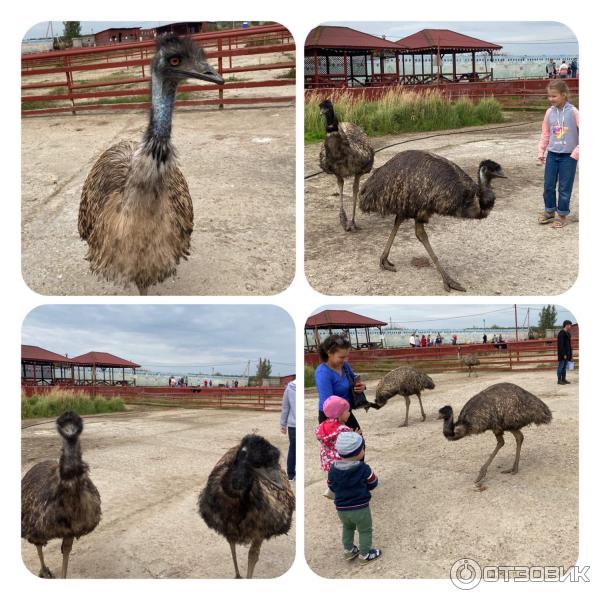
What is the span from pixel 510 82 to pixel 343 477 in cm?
395

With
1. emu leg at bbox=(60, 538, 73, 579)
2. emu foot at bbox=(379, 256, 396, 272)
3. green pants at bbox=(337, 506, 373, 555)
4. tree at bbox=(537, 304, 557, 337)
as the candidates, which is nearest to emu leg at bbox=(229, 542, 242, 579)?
green pants at bbox=(337, 506, 373, 555)

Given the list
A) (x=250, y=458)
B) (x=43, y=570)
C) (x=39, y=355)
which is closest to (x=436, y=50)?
(x=250, y=458)

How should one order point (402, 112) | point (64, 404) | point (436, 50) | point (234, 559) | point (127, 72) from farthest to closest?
point (127, 72)
point (402, 112)
point (436, 50)
point (64, 404)
point (234, 559)

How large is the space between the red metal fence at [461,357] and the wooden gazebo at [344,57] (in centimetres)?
194

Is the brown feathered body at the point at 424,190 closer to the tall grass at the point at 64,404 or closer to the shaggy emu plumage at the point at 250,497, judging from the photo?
the shaggy emu plumage at the point at 250,497

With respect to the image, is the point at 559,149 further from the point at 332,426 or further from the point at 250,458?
the point at 250,458

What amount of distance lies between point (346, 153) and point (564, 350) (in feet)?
6.34

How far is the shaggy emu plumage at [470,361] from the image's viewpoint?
5.51 meters

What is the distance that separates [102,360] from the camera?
466 centimetres

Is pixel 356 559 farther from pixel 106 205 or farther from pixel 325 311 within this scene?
pixel 106 205

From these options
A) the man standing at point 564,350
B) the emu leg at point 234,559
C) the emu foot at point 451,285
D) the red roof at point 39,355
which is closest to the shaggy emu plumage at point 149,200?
the red roof at point 39,355

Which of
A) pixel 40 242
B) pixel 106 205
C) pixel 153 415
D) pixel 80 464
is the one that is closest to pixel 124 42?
pixel 40 242

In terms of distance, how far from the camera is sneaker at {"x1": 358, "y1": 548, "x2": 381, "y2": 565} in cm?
381

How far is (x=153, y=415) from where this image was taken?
16.7 ft
